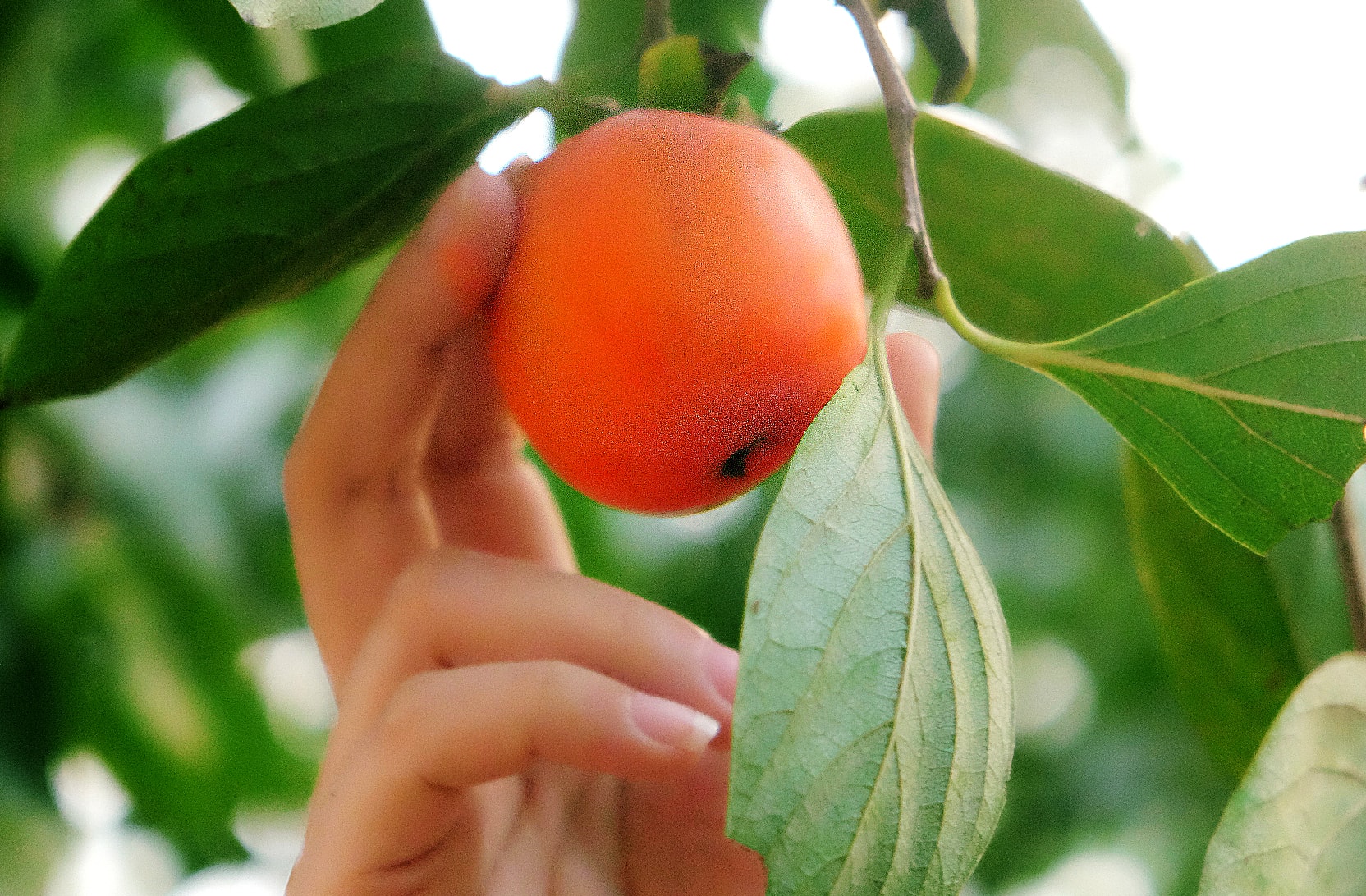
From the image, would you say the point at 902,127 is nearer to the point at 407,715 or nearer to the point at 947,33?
the point at 947,33

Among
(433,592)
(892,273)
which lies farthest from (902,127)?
(433,592)

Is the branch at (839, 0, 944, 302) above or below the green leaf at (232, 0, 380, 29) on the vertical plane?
below

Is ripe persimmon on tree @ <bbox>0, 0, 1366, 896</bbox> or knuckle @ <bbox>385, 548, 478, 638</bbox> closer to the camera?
ripe persimmon on tree @ <bbox>0, 0, 1366, 896</bbox>

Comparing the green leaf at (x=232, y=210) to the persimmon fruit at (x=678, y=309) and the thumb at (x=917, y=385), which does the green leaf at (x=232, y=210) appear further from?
the thumb at (x=917, y=385)

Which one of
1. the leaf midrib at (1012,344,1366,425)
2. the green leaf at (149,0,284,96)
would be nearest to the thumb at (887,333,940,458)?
the leaf midrib at (1012,344,1366,425)

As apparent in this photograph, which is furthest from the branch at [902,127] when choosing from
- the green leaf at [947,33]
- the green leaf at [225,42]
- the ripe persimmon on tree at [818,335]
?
the green leaf at [225,42]

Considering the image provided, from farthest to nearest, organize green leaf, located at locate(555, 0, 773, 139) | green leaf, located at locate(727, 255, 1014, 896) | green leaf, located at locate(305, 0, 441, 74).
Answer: green leaf, located at locate(305, 0, 441, 74)
green leaf, located at locate(555, 0, 773, 139)
green leaf, located at locate(727, 255, 1014, 896)

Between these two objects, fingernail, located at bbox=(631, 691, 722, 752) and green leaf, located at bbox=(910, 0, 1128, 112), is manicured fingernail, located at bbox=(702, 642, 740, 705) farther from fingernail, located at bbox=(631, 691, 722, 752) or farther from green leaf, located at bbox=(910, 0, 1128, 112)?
green leaf, located at bbox=(910, 0, 1128, 112)
